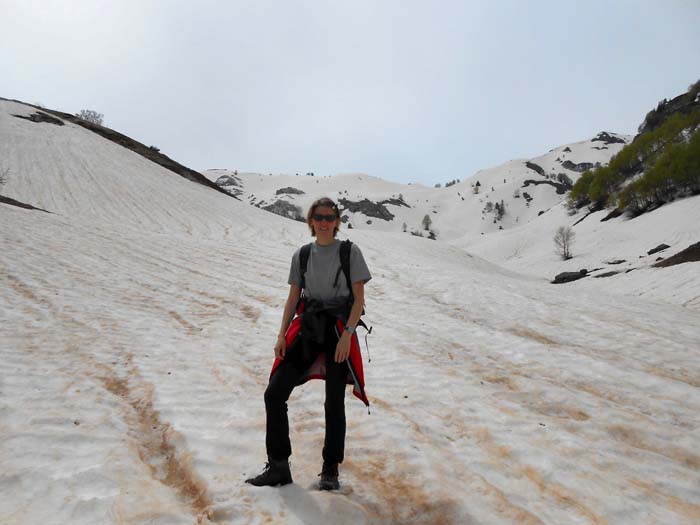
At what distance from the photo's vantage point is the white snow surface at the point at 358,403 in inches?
114

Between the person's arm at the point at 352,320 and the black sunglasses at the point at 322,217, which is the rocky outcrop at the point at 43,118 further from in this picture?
the person's arm at the point at 352,320

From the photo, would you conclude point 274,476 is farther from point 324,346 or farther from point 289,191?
point 289,191

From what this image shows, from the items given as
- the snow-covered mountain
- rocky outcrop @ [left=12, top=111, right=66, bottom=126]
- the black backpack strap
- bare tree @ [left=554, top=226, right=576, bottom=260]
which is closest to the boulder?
the snow-covered mountain

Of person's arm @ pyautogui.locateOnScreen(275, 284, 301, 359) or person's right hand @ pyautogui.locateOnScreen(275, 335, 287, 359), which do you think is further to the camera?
person's arm @ pyautogui.locateOnScreen(275, 284, 301, 359)

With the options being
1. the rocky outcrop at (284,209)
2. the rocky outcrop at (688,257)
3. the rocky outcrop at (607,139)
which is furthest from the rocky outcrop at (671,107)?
the rocky outcrop at (607,139)

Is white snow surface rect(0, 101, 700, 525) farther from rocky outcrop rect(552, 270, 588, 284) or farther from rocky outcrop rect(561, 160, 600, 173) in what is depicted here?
rocky outcrop rect(561, 160, 600, 173)

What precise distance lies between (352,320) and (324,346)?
30cm

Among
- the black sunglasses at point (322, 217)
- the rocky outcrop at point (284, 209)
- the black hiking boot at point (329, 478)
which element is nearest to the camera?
the black hiking boot at point (329, 478)

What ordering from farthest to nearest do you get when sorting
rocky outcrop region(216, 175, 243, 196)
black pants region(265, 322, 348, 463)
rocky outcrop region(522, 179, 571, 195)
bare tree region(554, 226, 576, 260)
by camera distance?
rocky outcrop region(216, 175, 243, 196) < rocky outcrop region(522, 179, 571, 195) < bare tree region(554, 226, 576, 260) < black pants region(265, 322, 348, 463)

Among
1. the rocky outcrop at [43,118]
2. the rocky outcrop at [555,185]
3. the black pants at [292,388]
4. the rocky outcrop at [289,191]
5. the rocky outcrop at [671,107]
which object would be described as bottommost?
the black pants at [292,388]

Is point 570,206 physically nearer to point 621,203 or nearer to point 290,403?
point 621,203

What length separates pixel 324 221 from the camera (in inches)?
125

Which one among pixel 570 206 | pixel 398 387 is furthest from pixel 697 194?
pixel 398 387

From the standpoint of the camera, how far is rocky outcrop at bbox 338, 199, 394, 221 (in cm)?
10844
